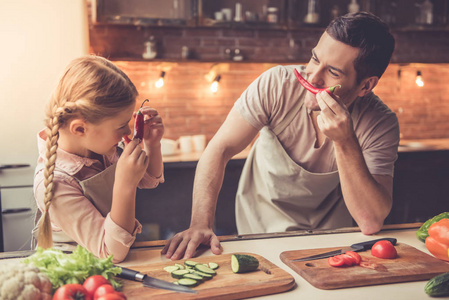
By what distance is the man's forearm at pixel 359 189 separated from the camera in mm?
1806

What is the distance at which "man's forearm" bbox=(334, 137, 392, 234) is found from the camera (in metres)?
1.81

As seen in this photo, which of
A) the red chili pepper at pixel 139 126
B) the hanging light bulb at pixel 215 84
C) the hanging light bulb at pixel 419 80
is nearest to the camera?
the red chili pepper at pixel 139 126

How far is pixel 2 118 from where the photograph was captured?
11.6 feet

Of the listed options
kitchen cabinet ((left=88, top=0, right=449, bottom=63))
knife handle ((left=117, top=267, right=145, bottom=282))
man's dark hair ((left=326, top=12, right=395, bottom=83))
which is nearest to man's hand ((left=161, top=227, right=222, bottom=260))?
knife handle ((left=117, top=267, right=145, bottom=282))

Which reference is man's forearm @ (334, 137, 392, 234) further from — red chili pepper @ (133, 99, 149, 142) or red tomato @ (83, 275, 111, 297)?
red tomato @ (83, 275, 111, 297)

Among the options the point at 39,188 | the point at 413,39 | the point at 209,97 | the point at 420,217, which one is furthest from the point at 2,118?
the point at 413,39

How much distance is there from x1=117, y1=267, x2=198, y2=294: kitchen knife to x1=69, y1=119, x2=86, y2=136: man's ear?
0.49 metres

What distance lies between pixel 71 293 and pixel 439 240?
118 centimetres

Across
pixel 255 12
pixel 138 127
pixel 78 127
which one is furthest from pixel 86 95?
pixel 255 12

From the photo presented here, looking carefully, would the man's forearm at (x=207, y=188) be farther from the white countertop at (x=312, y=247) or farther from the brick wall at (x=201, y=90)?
the brick wall at (x=201, y=90)

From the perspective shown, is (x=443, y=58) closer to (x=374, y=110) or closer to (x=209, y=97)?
(x=209, y=97)

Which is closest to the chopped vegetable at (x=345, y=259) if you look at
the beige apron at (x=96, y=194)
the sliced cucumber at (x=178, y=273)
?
the sliced cucumber at (x=178, y=273)

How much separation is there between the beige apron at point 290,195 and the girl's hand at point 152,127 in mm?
667

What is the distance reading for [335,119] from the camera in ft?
5.78
